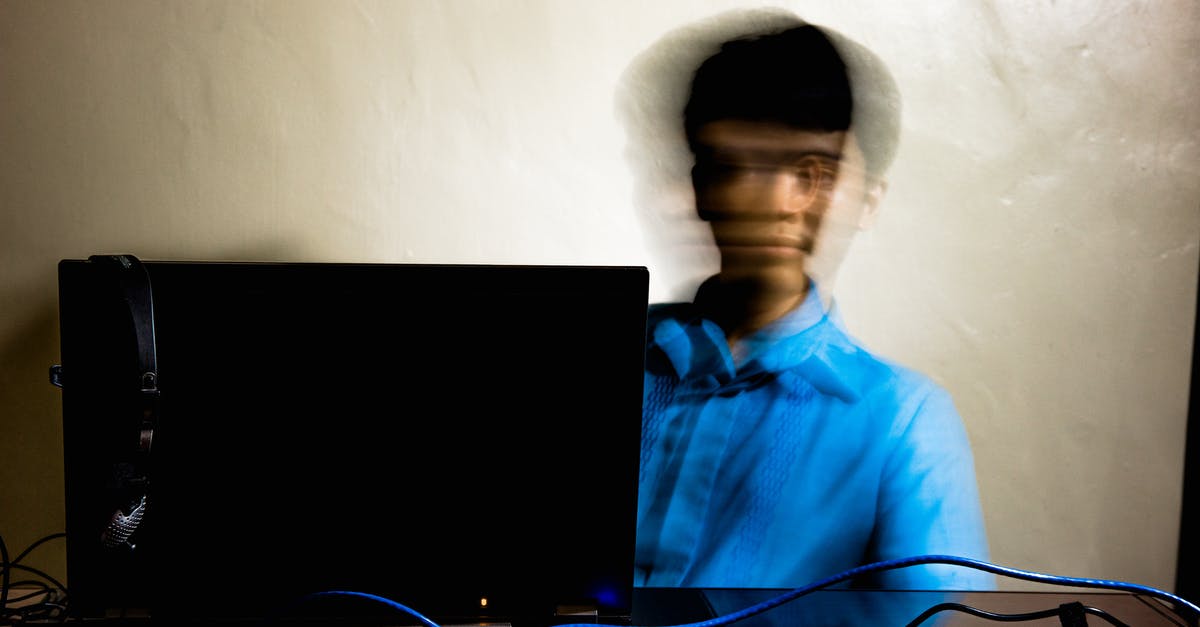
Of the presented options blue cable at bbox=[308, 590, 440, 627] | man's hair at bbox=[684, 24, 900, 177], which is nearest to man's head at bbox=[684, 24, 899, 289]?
man's hair at bbox=[684, 24, 900, 177]

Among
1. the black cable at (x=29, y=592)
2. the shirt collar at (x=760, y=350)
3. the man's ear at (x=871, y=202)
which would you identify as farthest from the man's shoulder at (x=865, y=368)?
the black cable at (x=29, y=592)

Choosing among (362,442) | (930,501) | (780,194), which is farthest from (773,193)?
(362,442)

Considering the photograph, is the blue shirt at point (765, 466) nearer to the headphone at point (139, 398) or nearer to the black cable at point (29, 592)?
the headphone at point (139, 398)

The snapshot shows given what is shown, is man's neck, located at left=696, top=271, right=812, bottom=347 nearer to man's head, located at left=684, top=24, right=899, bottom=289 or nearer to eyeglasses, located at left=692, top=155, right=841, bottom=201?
man's head, located at left=684, top=24, right=899, bottom=289

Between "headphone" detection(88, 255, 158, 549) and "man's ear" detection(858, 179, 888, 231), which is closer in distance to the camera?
"headphone" detection(88, 255, 158, 549)

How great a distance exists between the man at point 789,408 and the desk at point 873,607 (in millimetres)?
87

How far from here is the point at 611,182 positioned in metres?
0.96

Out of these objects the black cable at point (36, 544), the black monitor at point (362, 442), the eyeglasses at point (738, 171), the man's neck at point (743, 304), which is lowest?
the black cable at point (36, 544)

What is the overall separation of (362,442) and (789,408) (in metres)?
0.56

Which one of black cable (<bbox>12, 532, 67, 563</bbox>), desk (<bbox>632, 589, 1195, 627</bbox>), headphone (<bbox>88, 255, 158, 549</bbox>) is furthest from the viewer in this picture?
black cable (<bbox>12, 532, 67, 563</bbox>)

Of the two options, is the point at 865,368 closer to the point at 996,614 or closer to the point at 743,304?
the point at 743,304

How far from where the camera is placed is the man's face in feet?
3.12

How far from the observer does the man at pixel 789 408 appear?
96cm

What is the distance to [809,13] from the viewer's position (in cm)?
95
